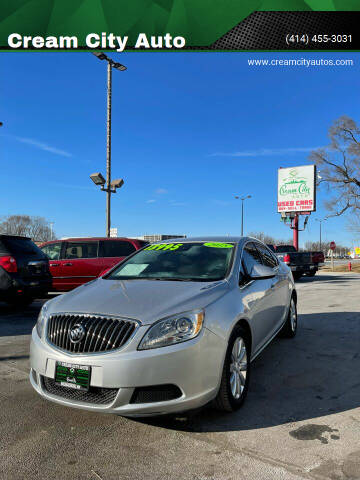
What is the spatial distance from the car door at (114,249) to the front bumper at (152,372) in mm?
7007

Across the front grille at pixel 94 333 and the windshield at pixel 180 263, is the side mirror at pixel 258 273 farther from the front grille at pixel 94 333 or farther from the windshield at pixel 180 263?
the front grille at pixel 94 333

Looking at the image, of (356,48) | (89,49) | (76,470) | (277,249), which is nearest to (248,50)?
(356,48)

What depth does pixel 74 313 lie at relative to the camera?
282cm

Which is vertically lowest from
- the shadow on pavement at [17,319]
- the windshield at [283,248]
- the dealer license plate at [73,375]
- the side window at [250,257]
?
the shadow on pavement at [17,319]

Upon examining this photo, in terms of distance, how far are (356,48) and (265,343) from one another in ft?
21.9

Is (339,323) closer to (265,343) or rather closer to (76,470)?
(265,343)

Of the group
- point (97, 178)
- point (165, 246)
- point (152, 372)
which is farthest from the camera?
point (97, 178)

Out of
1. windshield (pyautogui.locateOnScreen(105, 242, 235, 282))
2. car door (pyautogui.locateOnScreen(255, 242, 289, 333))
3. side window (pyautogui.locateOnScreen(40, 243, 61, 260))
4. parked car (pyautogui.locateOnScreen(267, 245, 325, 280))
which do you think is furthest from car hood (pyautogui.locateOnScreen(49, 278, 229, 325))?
parked car (pyautogui.locateOnScreen(267, 245, 325, 280))

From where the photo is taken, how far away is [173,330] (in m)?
2.61

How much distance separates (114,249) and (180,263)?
19.7 feet

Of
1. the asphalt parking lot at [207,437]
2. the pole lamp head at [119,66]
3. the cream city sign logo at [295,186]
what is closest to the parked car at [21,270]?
the asphalt parking lot at [207,437]

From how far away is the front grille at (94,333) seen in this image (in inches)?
102

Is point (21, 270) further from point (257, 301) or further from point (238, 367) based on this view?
point (238, 367)

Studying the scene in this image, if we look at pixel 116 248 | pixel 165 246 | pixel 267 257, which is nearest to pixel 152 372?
pixel 165 246
